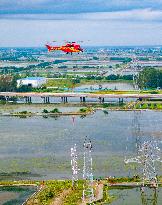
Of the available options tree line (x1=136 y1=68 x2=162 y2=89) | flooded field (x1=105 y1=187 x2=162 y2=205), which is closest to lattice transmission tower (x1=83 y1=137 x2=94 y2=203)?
flooded field (x1=105 y1=187 x2=162 y2=205)

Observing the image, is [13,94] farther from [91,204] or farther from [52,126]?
[91,204]

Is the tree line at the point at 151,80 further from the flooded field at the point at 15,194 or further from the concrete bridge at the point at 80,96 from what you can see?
the flooded field at the point at 15,194

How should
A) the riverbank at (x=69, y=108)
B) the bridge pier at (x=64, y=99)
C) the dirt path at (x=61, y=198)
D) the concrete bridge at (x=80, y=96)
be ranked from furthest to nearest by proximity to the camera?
the bridge pier at (x=64, y=99)
the concrete bridge at (x=80, y=96)
the riverbank at (x=69, y=108)
the dirt path at (x=61, y=198)

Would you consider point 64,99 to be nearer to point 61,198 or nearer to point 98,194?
point 98,194

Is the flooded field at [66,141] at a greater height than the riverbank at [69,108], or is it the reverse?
the riverbank at [69,108]

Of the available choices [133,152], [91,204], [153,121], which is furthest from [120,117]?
[91,204]

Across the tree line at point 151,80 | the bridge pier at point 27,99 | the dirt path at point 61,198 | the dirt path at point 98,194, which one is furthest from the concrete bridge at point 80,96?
the dirt path at point 61,198

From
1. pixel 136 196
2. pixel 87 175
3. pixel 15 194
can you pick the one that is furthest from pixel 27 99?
pixel 136 196
